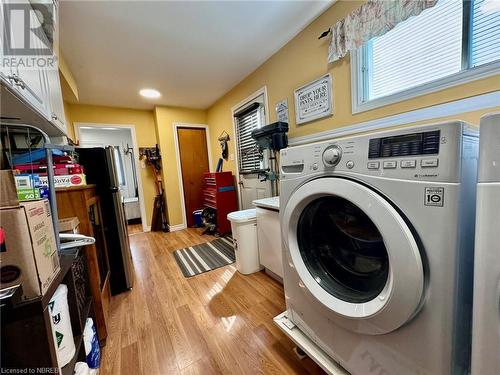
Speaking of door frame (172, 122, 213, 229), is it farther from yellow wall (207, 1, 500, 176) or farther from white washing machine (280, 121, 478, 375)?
white washing machine (280, 121, 478, 375)

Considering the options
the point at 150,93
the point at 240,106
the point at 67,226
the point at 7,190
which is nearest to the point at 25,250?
the point at 7,190

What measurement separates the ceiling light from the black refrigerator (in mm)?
1537

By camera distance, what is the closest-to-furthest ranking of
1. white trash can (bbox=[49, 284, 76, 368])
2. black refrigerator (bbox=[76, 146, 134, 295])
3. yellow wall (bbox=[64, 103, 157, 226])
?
1. white trash can (bbox=[49, 284, 76, 368])
2. black refrigerator (bbox=[76, 146, 134, 295])
3. yellow wall (bbox=[64, 103, 157, 226])

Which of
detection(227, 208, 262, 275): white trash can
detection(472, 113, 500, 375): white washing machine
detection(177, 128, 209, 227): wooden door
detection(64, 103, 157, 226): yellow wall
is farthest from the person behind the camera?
detection(177, 128, 209, 227): wooden door

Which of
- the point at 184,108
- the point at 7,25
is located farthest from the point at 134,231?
the point at 7,25

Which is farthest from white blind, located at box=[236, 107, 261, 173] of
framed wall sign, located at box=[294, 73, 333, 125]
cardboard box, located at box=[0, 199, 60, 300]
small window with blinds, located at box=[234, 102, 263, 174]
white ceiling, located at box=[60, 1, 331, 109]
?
cardboard box, located at box=[0, 199, 60, 300]

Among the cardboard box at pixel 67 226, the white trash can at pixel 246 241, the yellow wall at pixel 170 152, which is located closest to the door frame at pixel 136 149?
the yellow wall at pixel 170 152

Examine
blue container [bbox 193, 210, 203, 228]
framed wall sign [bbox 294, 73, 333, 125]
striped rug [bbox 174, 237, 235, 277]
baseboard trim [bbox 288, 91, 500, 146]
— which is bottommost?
striped rug [bbox 174, 237, 235, 277]

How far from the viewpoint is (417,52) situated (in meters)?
1.23

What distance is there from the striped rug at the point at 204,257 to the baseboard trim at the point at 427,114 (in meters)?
1.72

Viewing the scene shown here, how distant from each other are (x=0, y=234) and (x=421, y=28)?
209 cm

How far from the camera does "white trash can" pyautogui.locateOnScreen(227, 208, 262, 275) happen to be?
185 cm

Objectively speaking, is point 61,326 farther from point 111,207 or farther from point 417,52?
point 417,52

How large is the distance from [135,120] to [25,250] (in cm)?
374
